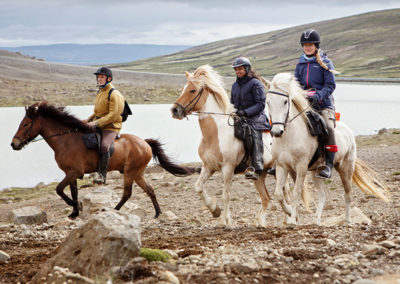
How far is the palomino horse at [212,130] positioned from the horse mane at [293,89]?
1.74 meters

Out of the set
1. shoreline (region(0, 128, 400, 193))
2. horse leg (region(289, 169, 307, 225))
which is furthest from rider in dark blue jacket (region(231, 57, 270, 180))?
shoreline (region(0, 128, 400, 193))

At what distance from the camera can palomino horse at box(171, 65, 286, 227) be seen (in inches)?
427

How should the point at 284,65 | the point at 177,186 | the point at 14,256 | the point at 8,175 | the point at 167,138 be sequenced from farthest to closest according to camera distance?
the point at 284,65, the point at 167,138, the point at 8,175, the point at 177,186, the point at 14,256

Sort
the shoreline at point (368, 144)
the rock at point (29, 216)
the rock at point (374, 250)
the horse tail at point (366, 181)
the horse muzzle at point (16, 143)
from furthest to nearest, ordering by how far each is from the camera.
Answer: the shoreline at point (368, 144) → the rock at point (29, 216) → the horse muzzle at point (16, 143) → the horse tail at point (366, 181) → the rock at point (374, 250)

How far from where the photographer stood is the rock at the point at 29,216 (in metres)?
13.4

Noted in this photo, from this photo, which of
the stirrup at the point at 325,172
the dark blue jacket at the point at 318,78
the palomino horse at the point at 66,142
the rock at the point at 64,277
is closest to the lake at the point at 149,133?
the palomino horse at the point at 66,142

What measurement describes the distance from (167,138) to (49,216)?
826 inches

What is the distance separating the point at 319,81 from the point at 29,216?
814 cm

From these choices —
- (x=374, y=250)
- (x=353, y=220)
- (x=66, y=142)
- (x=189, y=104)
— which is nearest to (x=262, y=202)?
(x=353, y=220)

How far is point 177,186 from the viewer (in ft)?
59.1

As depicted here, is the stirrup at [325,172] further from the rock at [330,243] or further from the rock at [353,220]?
the rock at [330,243]

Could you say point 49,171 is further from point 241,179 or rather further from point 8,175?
point 241,179

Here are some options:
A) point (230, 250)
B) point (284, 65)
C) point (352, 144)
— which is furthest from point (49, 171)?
point (284, 65)

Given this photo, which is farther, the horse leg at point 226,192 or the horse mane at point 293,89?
the horse leg at point 226,192
